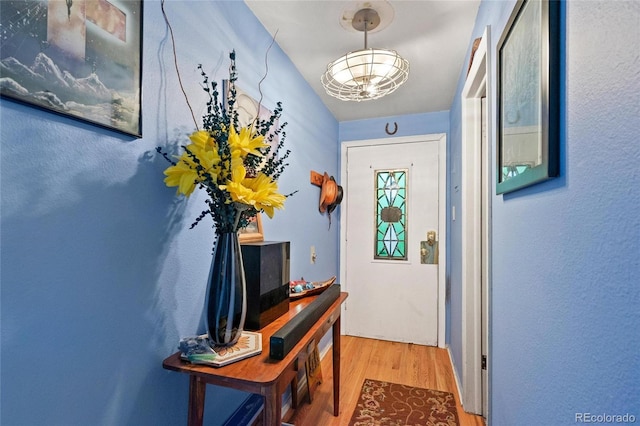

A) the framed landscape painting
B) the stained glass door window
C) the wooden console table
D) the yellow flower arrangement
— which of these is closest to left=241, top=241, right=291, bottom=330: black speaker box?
the wooden console table

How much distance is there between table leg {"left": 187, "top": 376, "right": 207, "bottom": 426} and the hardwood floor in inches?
38.9

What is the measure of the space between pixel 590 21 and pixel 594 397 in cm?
71

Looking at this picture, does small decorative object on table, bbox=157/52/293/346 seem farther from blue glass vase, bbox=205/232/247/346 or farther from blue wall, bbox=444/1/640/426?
blue wall, bbox=444/1/640/426

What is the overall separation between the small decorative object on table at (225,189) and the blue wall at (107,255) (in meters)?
0.15

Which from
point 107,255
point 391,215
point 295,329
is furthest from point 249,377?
point 391,215

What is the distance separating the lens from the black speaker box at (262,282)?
3.83ft

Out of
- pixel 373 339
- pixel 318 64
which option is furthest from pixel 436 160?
pixel 373 339

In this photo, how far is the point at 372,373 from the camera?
2357mm

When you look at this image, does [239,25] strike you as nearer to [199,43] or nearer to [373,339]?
[199,43]

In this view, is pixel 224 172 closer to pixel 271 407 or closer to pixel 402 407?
pixel 271 407

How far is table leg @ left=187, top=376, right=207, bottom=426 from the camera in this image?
98 centimetres

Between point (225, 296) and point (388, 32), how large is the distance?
5.53 feet

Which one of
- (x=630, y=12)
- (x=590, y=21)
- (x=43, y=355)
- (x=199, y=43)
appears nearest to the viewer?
(x=630, y=12)

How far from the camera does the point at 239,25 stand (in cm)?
145
